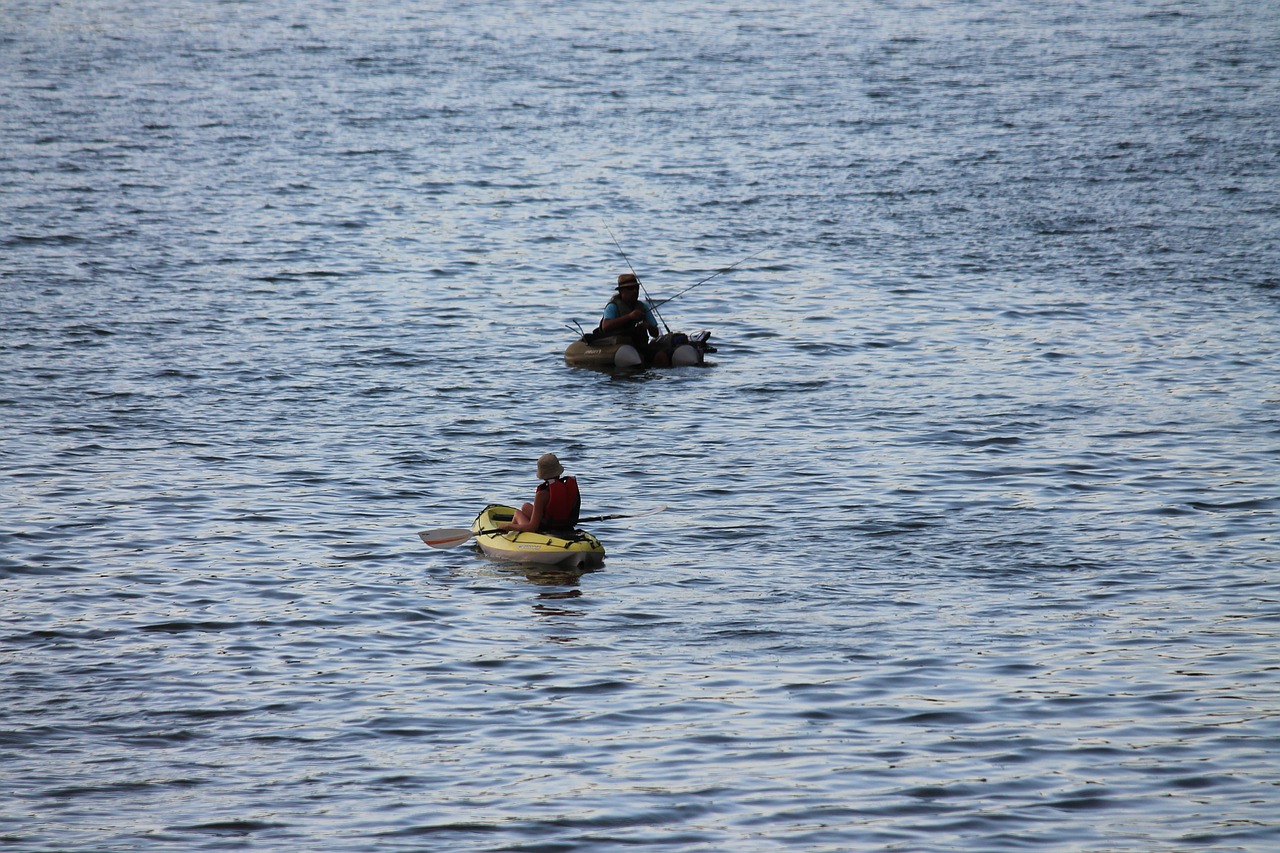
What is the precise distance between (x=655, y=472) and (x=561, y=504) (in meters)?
4.20

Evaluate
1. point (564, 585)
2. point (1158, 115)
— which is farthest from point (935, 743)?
point (1158, 115)

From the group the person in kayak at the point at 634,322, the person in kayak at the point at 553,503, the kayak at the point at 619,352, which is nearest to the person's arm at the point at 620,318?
the person in kayak at the point at 634,322

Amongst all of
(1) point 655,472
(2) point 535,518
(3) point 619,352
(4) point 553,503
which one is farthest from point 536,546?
(3) point 619,352

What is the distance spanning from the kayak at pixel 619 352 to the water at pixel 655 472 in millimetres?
468

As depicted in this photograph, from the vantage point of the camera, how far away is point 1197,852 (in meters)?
12.2

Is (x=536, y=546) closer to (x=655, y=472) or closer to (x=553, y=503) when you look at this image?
(x=553, y=503)

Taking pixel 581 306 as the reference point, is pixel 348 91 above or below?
above

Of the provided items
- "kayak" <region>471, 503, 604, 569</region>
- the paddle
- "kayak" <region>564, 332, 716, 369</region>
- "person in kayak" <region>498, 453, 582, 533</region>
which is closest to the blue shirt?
→ "kayak" <region>564, 332, 716, 369</region>

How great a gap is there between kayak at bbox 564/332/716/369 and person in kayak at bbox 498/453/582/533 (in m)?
9.21

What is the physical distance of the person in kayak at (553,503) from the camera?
17.6 metres

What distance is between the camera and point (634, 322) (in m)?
A: 26.8

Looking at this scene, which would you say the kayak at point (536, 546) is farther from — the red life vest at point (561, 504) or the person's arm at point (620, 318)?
the person's arm at point (620, 318)

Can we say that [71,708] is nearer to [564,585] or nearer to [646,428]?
[564,585]

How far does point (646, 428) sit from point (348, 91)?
107 ft
